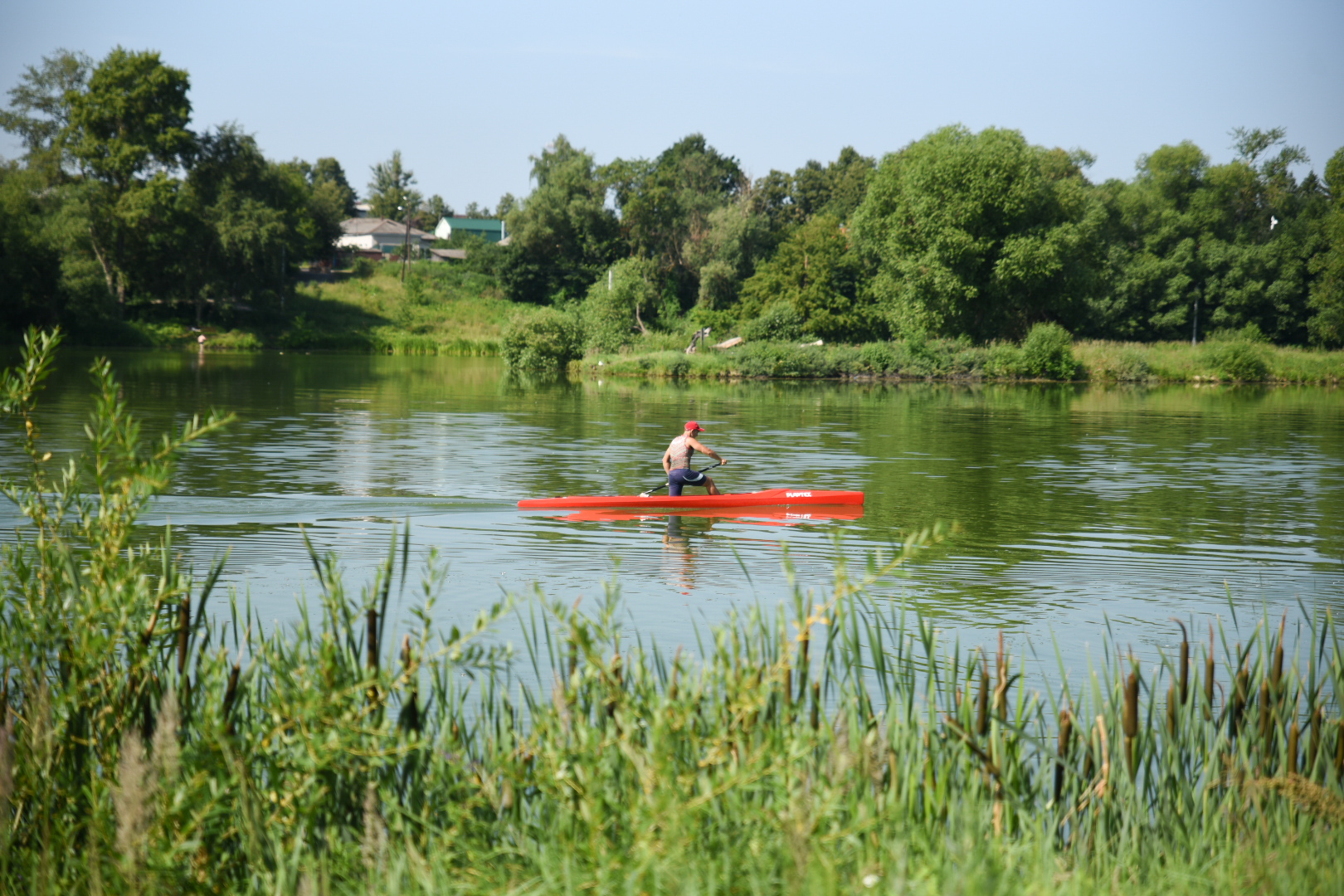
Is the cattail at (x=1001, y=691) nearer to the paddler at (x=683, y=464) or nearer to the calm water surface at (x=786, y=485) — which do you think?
the calm water surface at (x=786, y=485)

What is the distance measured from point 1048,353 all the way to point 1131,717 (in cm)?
4527

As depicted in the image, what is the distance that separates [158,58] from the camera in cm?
5962

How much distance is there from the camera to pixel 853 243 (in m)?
60.2

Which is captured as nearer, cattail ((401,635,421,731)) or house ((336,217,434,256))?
cattail ((401,635,421,731))

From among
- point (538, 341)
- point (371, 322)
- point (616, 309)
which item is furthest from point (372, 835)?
point (371, 322)

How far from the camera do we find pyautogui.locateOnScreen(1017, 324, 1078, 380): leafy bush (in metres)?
46.6

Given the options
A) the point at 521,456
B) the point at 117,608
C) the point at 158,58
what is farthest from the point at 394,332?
the point at 117,608

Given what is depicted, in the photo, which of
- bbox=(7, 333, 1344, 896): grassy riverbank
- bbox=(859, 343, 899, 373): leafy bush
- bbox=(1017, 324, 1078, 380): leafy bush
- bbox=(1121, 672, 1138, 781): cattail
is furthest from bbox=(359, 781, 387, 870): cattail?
bbox=(1017, 324, 1078, 380): leafy bush

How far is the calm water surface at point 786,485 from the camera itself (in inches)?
389

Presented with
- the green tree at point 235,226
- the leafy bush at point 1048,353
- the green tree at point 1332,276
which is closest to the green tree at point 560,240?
the green tree at point 235,226

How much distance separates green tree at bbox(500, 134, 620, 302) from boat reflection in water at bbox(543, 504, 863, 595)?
59082 millimetres

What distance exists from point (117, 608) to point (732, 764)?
1988 mm

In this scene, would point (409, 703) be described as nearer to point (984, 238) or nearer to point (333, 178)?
point (984, 238)

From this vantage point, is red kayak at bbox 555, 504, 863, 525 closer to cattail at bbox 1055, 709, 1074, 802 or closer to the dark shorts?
the dark shorts
